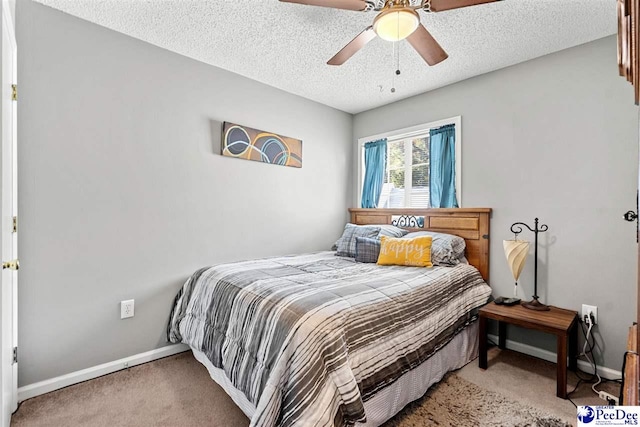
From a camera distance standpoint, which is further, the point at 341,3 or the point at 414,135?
the point at 414,135

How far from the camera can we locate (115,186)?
7.50 ft

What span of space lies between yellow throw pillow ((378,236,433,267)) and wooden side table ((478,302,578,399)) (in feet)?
1.96

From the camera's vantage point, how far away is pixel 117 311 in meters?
2.31

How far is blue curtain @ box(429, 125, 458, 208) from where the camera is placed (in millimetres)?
3121

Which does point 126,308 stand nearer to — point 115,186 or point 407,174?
point 115,186

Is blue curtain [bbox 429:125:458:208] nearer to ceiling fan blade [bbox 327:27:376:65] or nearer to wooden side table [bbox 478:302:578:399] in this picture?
wooden side table [bbox 478:302:578:399]

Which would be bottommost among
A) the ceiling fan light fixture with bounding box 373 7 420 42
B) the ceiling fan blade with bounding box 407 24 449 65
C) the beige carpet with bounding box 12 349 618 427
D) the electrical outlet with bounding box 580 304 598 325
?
the beige carpet with bounding box 12 349 618 427

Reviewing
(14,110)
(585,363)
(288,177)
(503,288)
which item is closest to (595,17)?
(503,288)

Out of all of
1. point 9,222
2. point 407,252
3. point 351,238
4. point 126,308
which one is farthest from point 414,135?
point 9,222

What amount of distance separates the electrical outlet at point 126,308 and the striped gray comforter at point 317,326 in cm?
32

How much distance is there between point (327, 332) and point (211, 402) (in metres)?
1.07

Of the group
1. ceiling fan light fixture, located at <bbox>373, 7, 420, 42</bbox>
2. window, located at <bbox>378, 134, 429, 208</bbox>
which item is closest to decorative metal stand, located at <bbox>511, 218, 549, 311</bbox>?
window, located at <bbox>378, 134, 429, 208</bbox>

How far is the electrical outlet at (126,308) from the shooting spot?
2.32 metres

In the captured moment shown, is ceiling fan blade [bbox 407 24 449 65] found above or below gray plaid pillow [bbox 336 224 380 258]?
above
